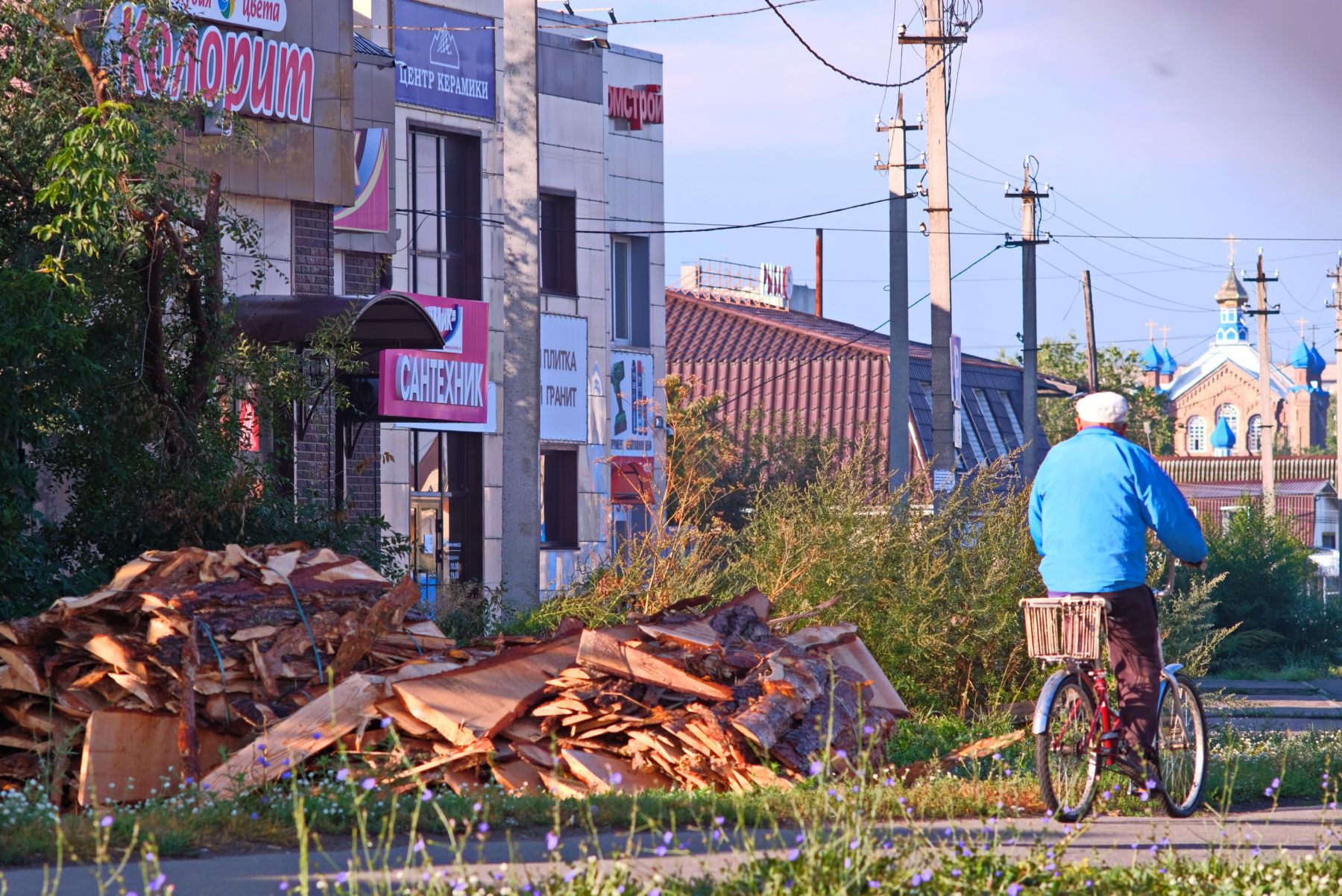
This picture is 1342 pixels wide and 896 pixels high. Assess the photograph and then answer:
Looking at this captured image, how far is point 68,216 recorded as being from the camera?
10734 mm

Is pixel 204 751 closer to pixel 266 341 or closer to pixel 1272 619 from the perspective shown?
pixel 266 341

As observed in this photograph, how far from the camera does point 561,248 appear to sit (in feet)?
101

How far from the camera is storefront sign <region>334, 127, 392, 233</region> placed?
73.7ft

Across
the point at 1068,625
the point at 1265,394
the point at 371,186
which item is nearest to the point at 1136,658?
the point at 1068,625

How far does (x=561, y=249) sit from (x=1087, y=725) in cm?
2384

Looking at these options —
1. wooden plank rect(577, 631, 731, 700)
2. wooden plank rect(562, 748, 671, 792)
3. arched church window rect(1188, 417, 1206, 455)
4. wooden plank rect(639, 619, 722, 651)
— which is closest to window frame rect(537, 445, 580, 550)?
wooden plank rect(639, 619, 722, 651)

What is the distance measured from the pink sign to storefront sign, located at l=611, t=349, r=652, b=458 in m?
7.15

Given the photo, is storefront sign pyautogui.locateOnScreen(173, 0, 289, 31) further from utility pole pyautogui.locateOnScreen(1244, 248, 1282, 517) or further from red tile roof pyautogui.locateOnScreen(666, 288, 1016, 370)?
utility pole pyautogui.locateOnScreen(1244, 248, 1282, 517)

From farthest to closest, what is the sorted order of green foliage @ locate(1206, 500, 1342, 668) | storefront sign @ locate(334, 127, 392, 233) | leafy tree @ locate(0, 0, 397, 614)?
green foliage @ locate(1206, 500, 1342, 668) → storefront sign @ locate(334, 127, 392, 233) → leafy tree @ locate(0, 0, 397, 614)

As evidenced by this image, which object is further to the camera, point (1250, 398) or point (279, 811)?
point (1250, 398)

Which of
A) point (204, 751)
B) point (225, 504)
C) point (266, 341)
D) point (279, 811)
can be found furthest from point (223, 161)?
point (279, 811)

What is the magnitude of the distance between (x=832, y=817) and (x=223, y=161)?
39.7 ft

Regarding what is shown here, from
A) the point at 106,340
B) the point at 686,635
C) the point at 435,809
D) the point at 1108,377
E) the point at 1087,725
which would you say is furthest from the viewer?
the point at 1108,377

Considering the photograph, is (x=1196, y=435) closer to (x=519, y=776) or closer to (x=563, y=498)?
(x=563, y=498)
